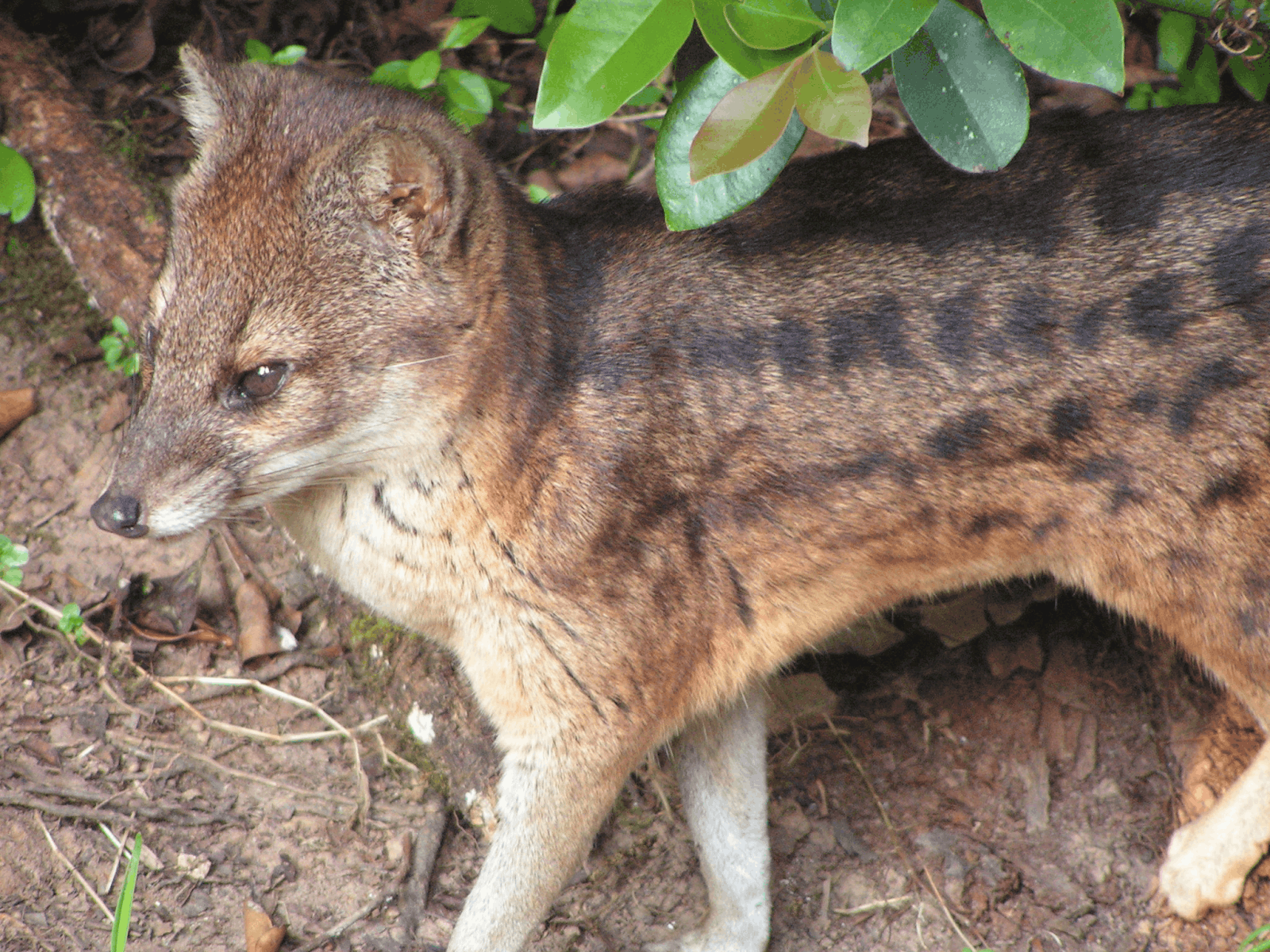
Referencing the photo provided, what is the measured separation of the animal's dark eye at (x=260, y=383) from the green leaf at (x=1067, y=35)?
1731 millimetres

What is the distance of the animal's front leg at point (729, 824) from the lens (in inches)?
147

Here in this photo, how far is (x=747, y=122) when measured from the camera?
7.52 ft

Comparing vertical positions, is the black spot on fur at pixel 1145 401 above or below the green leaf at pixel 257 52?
below

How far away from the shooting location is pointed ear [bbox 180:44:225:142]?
298 centimetres

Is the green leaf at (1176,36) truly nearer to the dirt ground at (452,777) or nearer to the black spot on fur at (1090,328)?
the black spot on fur at (1090,328)

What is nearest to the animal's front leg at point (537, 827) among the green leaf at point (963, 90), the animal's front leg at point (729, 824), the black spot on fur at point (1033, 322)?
the animal's front leg at point (729, 824)

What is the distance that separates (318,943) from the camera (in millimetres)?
3637

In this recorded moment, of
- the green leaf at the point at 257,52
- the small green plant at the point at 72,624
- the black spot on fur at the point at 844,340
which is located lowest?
the small green plant at the point at 72,624

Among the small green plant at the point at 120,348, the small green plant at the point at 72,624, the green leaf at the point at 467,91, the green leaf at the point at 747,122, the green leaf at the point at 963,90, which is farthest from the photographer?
the small green plant at the point at 120,348

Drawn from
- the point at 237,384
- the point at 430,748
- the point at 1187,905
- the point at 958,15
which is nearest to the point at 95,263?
the point at 237,384

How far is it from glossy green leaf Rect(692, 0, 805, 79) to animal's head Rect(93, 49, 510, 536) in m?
0.73

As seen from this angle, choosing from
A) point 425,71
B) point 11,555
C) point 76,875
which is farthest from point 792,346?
point 11,555

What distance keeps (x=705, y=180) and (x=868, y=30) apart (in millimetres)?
487

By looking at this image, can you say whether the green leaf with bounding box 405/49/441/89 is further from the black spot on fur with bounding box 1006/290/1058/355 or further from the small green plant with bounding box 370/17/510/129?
the black spot on fur with bounding box 1006/290/1058/355
